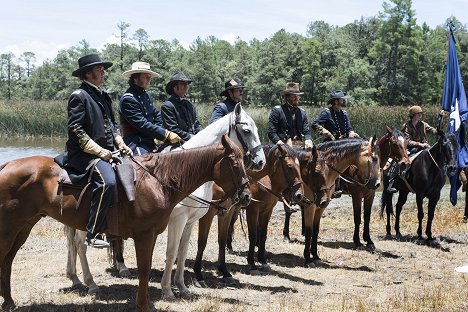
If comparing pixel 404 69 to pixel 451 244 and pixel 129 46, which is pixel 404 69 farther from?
pixel 451 244

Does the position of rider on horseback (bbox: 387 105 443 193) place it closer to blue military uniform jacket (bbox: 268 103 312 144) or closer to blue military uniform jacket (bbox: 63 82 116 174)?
blue military uniform jacket (bbox: 268 103 312 144)

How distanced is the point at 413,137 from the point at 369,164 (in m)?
3.53

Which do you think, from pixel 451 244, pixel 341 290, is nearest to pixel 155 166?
pixel 341 290

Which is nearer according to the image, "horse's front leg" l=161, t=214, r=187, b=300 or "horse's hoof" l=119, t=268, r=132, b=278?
"horse's front leg" l=161, t=214, r=187, b=300

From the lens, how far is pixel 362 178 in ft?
33.2

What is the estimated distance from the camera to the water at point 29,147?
92.3 feet

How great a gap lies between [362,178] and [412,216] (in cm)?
528

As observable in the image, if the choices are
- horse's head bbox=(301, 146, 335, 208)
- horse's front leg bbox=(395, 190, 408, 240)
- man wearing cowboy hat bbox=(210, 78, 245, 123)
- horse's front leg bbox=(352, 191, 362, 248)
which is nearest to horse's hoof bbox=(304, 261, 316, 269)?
horse's head bbox=(301, 146, 335, 208)

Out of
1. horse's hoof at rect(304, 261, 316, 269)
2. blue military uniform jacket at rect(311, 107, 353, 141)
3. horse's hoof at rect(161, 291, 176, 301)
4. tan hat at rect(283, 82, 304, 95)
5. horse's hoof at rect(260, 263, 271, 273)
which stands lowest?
horse's hoof at rect(304, 261, 316, 269)

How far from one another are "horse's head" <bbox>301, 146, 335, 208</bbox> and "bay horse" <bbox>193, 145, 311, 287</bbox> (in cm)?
33

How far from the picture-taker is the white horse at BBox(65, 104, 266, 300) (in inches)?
272

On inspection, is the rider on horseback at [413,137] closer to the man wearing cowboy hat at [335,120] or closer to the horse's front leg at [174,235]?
the man wearing cowboy hat at [335,120]

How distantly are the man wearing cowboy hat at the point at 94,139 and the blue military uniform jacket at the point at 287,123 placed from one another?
13.2ft

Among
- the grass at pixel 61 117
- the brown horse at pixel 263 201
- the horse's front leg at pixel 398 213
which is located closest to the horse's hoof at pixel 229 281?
the brown horse at pixel 263 201
